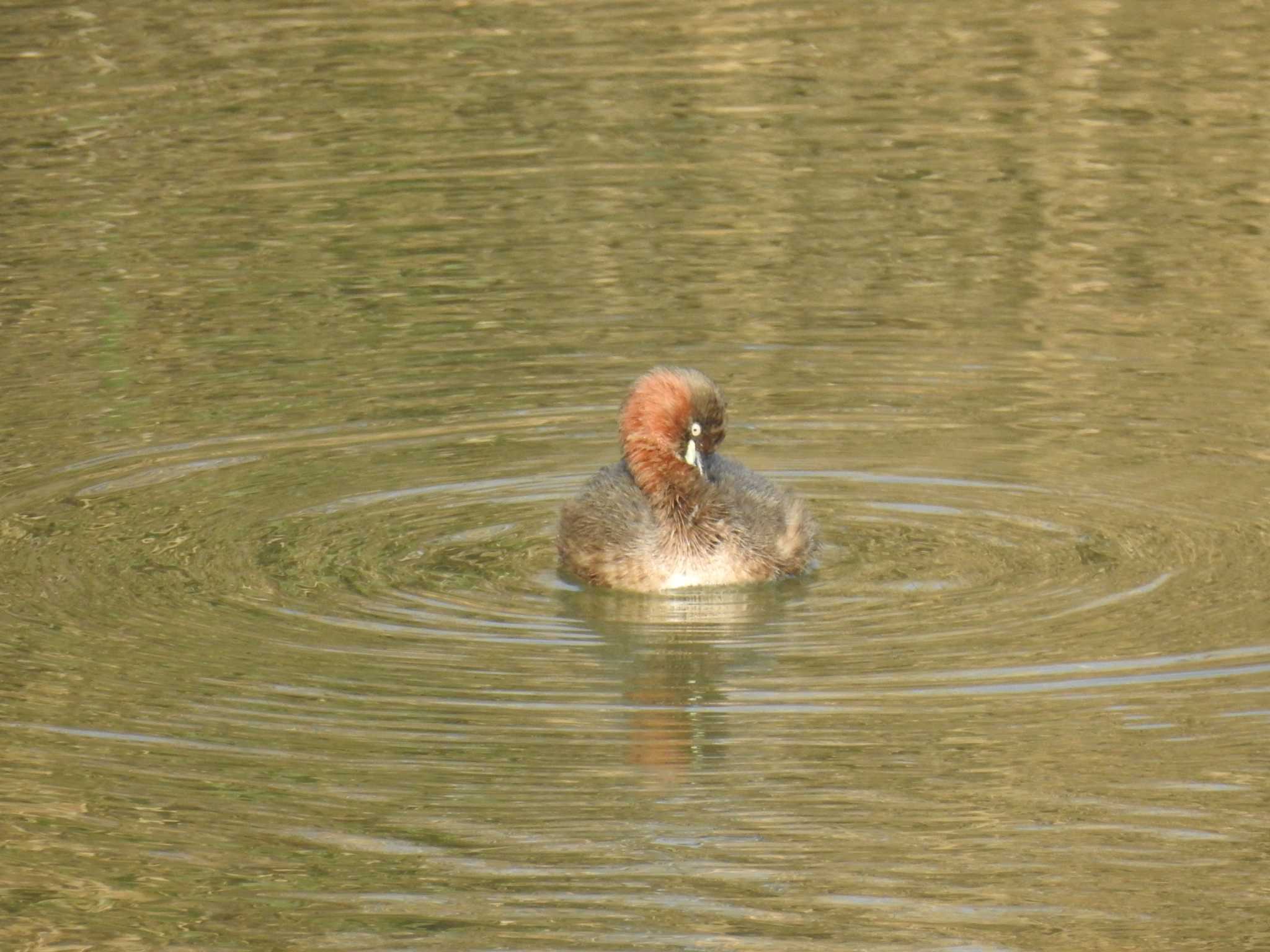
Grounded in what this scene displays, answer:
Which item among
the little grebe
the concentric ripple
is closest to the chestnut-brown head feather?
the little grebe

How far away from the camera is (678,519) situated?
1028 centimetres

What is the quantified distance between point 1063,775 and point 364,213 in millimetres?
9943

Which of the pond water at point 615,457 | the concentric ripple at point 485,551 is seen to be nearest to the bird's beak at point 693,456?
the concentric ripple at point 485,551

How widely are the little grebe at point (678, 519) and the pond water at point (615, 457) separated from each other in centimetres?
20

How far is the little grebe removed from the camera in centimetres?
1024

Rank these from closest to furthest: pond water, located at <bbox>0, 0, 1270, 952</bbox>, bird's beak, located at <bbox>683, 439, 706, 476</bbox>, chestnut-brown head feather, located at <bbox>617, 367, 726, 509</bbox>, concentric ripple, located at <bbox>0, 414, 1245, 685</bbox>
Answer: pond water, located at <bbox>0, 0, 1270, 952</bbox>, concentric ripple, located at <bbox>0, 414, 1245, 685</bbox>, chestnut-brown head feather, located at <bbox>617, 367, 726, 509</bbox>, bird's beak, located at <bbox>683, 439, 706, 476</bbox>

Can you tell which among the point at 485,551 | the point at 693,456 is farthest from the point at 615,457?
the point at 693,456

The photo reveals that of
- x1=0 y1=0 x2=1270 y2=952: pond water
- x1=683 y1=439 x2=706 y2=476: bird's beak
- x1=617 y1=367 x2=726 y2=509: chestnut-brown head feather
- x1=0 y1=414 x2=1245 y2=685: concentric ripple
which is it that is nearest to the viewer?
x1=0 y1=0 x2=1270 y2=952: pond water

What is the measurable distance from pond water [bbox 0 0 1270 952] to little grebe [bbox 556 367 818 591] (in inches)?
7.9

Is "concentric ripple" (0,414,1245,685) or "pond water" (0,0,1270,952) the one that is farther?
"concentric ripple" (0,414,1245,685)

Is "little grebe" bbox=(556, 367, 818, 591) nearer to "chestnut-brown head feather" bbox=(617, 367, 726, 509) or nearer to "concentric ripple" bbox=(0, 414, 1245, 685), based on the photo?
"chestnut-brown head feather" bbox=(617, 367, 726, 509)

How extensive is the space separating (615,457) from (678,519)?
1.70 metres

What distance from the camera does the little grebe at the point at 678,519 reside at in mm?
10242

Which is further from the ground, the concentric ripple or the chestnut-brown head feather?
the chestnut-brown head feather
